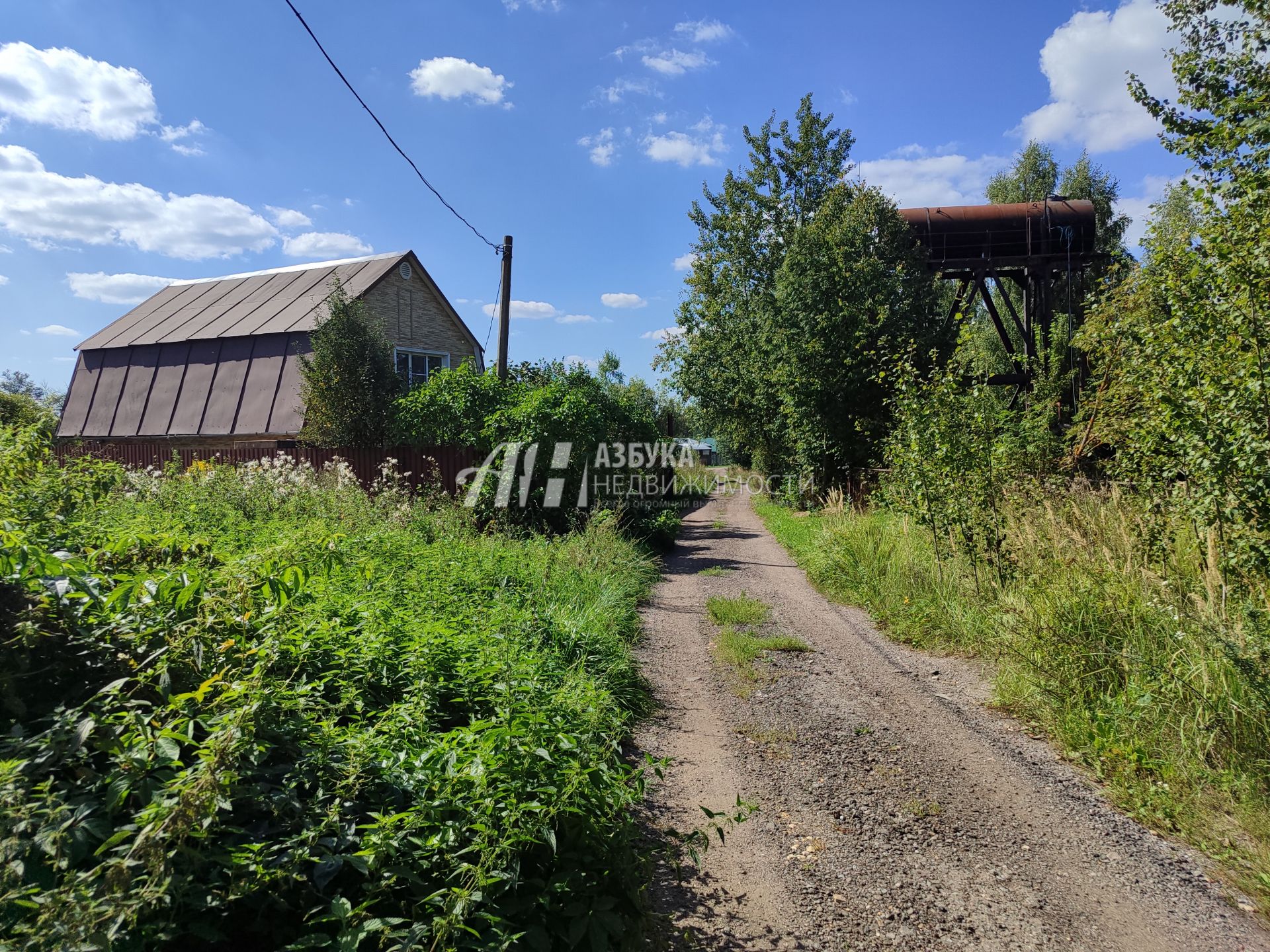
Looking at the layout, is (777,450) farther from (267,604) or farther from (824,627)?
(267,604)

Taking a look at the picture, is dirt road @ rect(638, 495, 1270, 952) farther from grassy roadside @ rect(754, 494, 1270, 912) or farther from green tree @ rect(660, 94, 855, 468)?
green tree @ rect(660, 94, 855, 468)

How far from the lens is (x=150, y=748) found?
1.93 metres

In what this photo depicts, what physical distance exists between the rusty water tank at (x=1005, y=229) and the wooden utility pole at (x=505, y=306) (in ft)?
39.3

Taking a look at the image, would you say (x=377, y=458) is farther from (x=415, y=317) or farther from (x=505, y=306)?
(x=415, y=317)

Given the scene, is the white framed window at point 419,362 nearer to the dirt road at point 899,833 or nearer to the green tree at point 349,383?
the green tree at point 349,383

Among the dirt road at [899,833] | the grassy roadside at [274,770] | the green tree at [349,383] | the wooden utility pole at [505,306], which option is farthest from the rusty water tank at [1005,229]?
the grassy roadside at [274,770]

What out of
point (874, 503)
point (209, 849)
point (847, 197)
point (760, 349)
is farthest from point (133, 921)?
point (847, 197)

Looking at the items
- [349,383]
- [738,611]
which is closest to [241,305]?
[349,383]

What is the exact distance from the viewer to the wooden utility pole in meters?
13.3

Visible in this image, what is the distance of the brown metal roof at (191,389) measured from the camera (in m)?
19.7

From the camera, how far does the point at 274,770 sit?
217 centimetres

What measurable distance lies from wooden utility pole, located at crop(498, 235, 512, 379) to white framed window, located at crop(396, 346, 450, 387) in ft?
26.7

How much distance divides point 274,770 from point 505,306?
12.3 m

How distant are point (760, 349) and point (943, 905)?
16794mm
